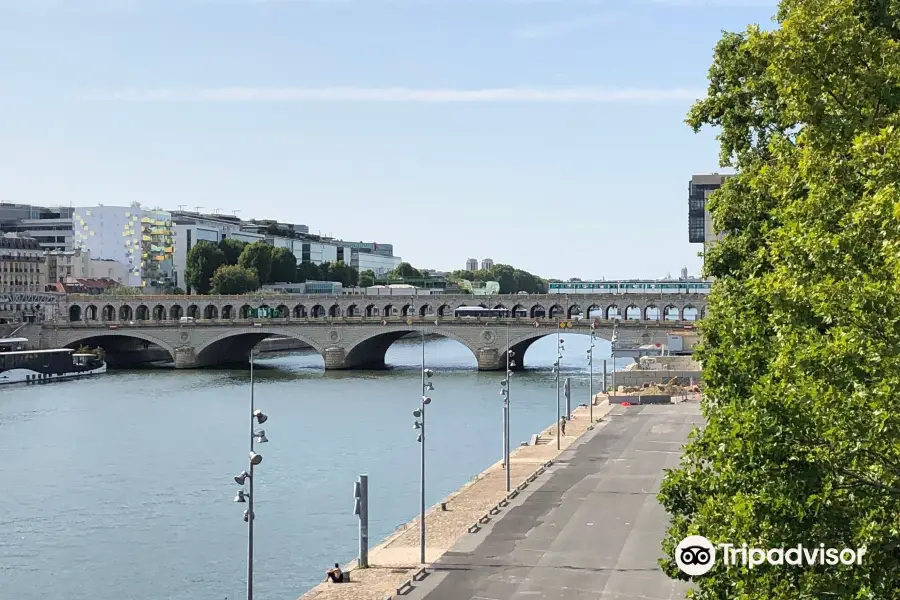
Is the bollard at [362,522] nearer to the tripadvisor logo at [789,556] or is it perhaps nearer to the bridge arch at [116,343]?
the tripadvisor logo at [789,556]

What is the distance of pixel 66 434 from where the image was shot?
80312 millimetres

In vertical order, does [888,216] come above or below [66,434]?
above

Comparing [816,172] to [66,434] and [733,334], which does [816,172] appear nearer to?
[733,334]

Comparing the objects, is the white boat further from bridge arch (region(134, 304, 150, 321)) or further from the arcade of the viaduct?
bridge arch (region(134, 304, 150, 321))

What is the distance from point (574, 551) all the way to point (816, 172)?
20.0m

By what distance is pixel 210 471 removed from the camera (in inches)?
2566

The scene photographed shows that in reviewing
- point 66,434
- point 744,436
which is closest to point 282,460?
point 66,434

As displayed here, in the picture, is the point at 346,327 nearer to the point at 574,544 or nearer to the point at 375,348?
the point at 375,348

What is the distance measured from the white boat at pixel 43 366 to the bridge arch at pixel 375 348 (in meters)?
28.0

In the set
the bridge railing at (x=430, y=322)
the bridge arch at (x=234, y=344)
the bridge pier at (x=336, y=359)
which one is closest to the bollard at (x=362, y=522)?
the bridge railing at (x=430, y=322)

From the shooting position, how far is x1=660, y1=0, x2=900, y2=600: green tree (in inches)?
738

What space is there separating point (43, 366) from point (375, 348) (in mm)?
37480

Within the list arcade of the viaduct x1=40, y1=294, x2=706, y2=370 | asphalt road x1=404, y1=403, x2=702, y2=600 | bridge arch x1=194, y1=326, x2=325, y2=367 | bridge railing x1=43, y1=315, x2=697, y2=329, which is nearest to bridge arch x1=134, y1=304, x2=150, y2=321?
arcade of the viaduct x1=40, y1=294, x2=706, y2=370

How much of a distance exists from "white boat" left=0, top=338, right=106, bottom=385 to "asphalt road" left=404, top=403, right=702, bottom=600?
78708mm
